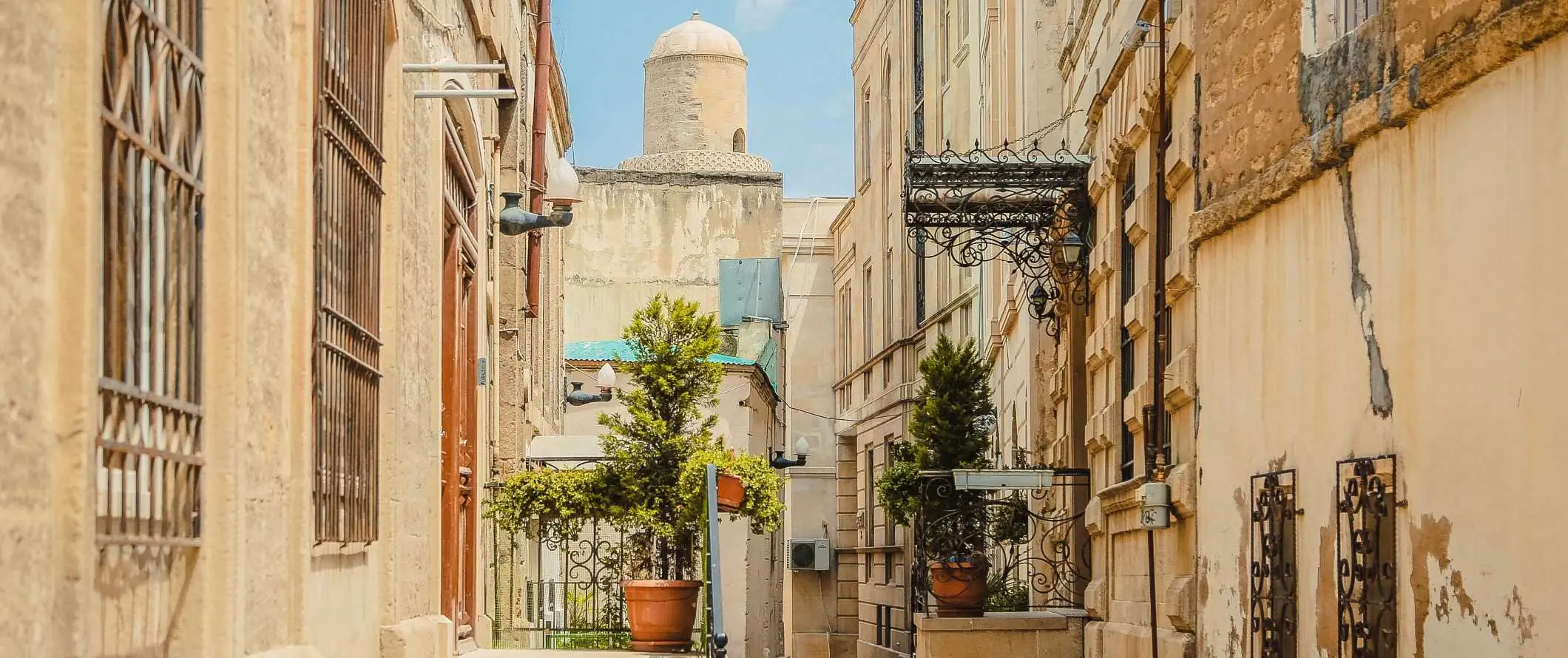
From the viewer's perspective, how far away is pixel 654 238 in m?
44.6

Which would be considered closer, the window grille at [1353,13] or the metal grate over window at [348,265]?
the metal grate over window at [348,265]

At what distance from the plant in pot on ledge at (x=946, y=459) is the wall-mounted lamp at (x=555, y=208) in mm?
3682

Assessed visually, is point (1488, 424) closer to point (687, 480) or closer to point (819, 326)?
point (687, 480)

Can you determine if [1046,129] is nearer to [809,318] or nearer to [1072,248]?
[1072,248]

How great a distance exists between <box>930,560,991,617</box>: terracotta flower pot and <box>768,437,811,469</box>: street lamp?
14.8 metres

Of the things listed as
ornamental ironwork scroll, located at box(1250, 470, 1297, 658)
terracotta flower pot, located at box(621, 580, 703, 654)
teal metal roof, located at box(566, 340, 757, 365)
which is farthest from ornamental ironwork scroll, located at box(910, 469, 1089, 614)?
teal metal roof, located at box(566, 340, 757, 365)

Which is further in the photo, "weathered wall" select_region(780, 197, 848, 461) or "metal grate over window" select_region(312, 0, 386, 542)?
"weathered wall" select_region(780, 197, 848, 461)

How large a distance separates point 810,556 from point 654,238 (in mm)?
12394

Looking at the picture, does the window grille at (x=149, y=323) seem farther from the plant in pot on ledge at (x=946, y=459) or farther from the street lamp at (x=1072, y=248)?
the plant in pot on ledge at (x=946, y=459)

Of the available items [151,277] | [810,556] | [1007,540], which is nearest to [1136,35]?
[1007,540]

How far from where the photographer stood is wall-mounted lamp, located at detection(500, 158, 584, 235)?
52.6ft

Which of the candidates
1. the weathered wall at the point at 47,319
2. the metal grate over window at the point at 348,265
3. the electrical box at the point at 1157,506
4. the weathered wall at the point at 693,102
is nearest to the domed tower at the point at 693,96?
the weathered wall at the point at 693,102

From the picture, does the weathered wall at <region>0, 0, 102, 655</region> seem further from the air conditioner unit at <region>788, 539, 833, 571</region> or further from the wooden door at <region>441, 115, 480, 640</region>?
the air conditioner unit at <region>788, 539, 833, 571</region>

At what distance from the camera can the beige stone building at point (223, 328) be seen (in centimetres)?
443
